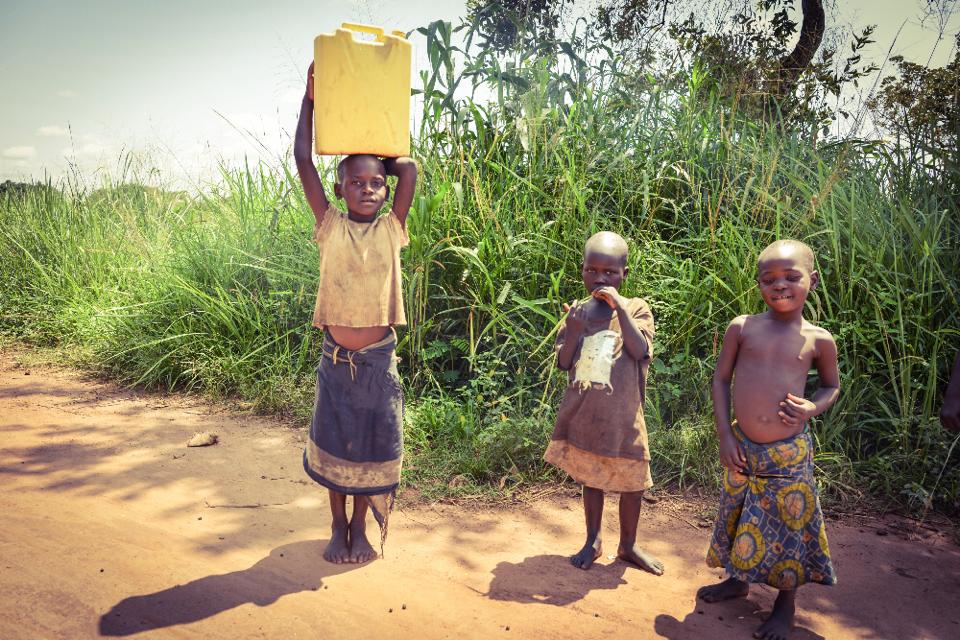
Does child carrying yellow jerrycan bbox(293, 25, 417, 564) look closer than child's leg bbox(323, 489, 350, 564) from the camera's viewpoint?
Yes

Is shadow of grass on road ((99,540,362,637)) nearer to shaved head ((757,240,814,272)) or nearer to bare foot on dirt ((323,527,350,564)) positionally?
bare foot on dirt ((323,527,350,564))

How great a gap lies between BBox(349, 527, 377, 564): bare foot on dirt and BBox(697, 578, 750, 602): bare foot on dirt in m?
1.27

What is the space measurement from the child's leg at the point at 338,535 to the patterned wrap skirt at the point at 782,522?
4.78ft

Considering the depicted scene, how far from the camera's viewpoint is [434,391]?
162 inches

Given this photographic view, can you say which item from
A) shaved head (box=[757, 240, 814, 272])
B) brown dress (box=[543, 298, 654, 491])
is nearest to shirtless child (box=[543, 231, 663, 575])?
brown dress (box=[543, 298, 654, 491])

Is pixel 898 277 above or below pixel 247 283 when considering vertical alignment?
→ above

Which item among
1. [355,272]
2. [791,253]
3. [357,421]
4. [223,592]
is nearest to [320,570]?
[223,592]

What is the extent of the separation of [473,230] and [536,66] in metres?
1.51

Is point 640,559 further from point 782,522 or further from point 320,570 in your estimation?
point 320,570

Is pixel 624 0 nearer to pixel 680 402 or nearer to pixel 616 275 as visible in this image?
pixel 680 402

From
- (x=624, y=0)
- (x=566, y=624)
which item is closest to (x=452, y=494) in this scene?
Result: (x=566, y=624)

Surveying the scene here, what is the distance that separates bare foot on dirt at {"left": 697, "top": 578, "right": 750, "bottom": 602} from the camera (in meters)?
2.51

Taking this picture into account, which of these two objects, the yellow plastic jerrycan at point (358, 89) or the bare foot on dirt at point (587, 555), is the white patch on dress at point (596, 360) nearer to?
the bare foot on dirt at point (587, 555)

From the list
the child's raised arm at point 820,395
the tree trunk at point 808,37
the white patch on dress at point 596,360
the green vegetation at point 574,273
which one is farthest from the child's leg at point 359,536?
the tree trunk at point 808,37
